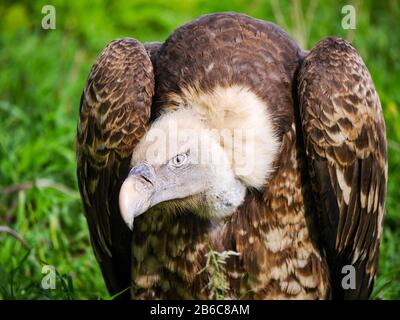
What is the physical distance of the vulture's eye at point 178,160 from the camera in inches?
232

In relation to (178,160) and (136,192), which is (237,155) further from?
(136,192)

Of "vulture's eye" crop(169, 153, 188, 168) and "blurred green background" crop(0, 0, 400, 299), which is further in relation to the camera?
"blurred green background" crop(0, 0, 400, 299)

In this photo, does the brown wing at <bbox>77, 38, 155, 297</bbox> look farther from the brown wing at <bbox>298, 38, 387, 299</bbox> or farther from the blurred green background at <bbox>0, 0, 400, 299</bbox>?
the brown wing at <bbox>298, 38, 387, 299</bbox>

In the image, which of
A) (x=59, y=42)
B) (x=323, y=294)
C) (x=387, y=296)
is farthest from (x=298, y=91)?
(x=59, y=42)

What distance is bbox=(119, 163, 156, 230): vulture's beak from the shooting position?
552 centimetres

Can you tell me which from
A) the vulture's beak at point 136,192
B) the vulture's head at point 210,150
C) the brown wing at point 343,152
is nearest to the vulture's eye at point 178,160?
the vulture's head at point 210,150

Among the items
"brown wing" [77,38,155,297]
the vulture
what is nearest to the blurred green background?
"brown wing" [77,38,155,297]

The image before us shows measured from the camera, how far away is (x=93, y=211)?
22.0 ft

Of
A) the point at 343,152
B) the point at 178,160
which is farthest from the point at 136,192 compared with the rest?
the point at 343,152

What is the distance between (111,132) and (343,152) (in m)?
1.46

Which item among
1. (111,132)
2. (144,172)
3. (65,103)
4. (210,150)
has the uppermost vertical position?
(65,103)

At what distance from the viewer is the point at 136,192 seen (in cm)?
562
